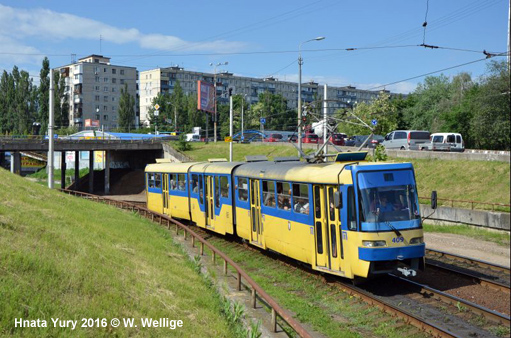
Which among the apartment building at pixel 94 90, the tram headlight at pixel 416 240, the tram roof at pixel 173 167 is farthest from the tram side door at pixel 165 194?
the apartment building at pixel 94 90

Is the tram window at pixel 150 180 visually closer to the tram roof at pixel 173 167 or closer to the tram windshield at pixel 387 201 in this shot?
the tram roof at pixel 173 167

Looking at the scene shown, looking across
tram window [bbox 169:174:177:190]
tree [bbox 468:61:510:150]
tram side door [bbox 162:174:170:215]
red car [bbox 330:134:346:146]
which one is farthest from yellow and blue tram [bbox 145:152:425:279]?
red car [bbox 330:134:346:146]

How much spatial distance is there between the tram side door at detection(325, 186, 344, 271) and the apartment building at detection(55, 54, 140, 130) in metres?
117

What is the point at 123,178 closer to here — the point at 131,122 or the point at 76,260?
the point at 131,122

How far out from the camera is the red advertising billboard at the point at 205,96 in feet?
235

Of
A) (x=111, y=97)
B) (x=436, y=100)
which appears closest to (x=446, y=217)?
(x=436, y=100)

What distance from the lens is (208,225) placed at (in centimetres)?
2334

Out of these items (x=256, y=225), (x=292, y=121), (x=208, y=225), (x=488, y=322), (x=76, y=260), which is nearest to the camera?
(x=488, y=322)

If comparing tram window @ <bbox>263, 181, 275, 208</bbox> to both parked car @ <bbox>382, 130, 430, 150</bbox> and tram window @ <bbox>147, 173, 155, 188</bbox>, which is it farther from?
parked car @ <bbox>382, 130, 430, 150</bbox>

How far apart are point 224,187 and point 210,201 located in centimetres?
213

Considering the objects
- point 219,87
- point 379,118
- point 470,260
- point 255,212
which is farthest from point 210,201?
point 219,87

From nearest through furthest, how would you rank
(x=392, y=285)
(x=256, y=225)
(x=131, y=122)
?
(x=392, y=285)
(x=256, y=225)
(x=131, y=122)

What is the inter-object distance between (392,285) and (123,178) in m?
62.0

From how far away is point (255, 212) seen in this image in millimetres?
17891
